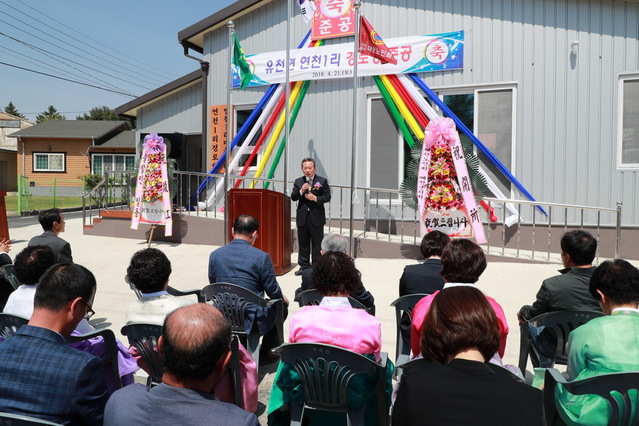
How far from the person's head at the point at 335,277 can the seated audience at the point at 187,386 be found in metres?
1.29

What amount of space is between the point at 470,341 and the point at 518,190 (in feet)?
26.2

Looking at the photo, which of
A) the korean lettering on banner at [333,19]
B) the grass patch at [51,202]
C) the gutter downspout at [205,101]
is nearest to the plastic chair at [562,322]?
the korean lettering on banner at [333,19]

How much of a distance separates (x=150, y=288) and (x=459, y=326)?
1.96m

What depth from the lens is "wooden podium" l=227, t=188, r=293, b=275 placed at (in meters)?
7.70

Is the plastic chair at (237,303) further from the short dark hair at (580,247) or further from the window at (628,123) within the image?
the window at (628,123)

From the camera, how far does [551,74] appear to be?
896 centimetres

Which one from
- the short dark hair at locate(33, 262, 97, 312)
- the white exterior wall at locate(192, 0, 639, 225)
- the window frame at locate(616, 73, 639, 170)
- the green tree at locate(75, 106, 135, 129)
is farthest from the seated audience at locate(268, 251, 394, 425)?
the green tree at locate(75, 106, 135, 129)

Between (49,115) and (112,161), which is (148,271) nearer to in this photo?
(112,161)

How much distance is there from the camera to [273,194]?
7812mm

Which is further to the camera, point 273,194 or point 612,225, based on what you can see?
point 612,225

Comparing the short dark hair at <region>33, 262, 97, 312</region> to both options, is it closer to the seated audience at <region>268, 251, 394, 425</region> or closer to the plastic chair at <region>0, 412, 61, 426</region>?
the plastic chair at <region>0, 412, 61, 426</region>

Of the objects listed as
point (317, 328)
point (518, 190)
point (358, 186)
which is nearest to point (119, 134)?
point (358, 186)

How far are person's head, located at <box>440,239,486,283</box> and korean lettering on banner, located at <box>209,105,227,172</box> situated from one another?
928 cm

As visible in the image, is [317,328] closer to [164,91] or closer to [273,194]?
[273,194]
